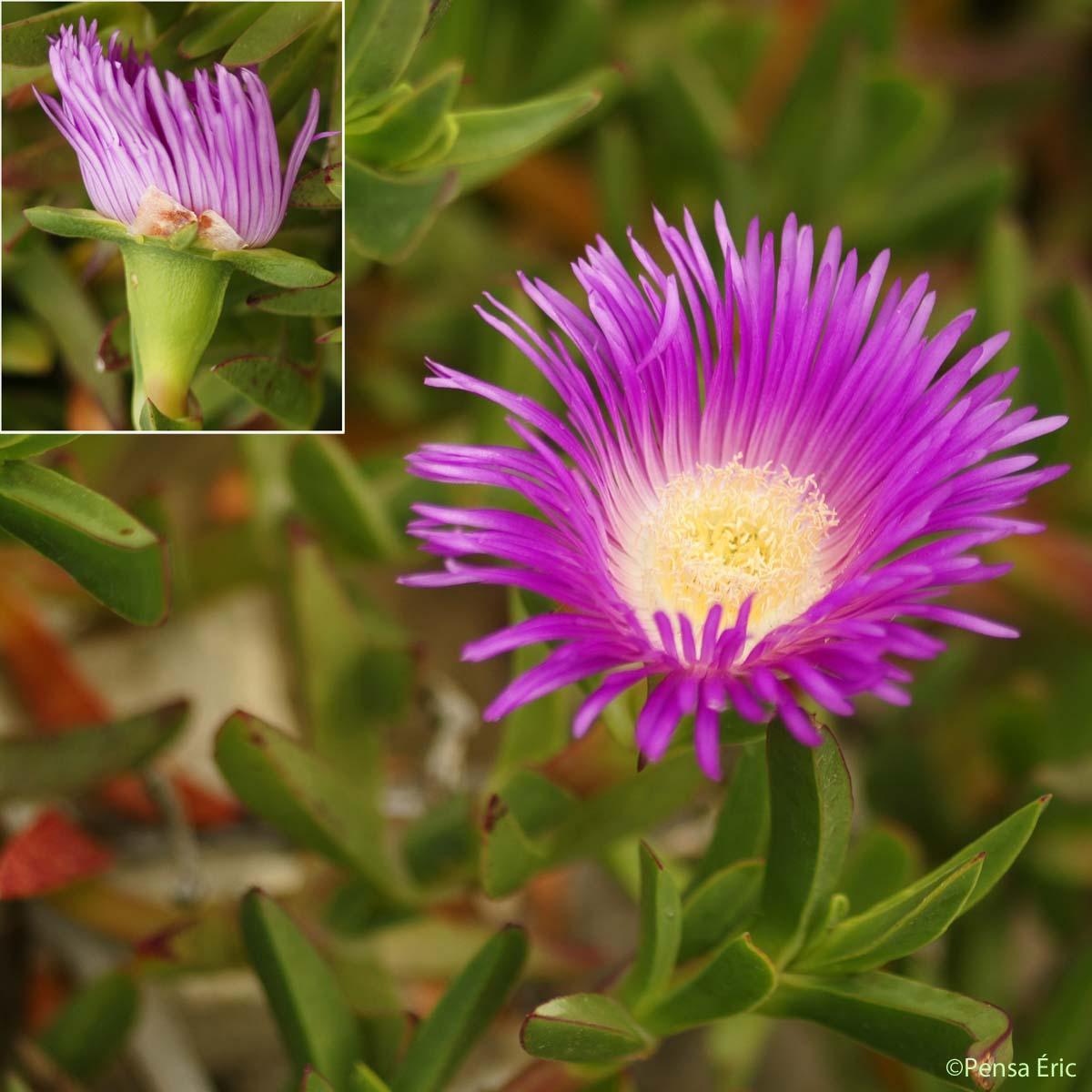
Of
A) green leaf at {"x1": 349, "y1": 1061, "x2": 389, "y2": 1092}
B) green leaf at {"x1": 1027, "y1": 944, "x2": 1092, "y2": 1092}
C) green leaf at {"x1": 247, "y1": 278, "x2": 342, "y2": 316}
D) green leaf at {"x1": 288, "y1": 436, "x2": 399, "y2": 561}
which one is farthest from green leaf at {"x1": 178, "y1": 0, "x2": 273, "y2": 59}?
green leaf at {"x1": 1027, "y1": 944, "x2": 1092, "y2": 1092}

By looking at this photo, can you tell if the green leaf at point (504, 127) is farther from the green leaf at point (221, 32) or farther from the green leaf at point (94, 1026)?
the green leaf at point (94, 1026)

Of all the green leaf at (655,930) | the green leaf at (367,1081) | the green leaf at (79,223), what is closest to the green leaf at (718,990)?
the green leaf at (655,930)

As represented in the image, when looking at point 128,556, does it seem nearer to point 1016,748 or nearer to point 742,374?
point 742,374

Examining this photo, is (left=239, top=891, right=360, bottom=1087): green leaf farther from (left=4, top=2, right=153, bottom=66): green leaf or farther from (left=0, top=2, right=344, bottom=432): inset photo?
(left=4, top=2, right=153, bottom=66): green leaf

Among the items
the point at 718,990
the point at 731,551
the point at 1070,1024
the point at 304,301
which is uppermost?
the point at 304,301

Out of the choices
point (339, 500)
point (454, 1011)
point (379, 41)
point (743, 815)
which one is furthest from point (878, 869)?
point (379, 41)

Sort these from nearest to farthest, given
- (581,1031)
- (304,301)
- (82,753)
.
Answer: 1. (581,1031)
2. (304,301)
3. (82,753)

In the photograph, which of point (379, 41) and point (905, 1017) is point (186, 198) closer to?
point (379, 41)

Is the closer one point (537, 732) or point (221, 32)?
point (221, 32)

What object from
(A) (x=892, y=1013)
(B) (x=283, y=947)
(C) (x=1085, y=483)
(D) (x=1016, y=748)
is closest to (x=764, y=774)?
(A) (x=892, y=1013)
